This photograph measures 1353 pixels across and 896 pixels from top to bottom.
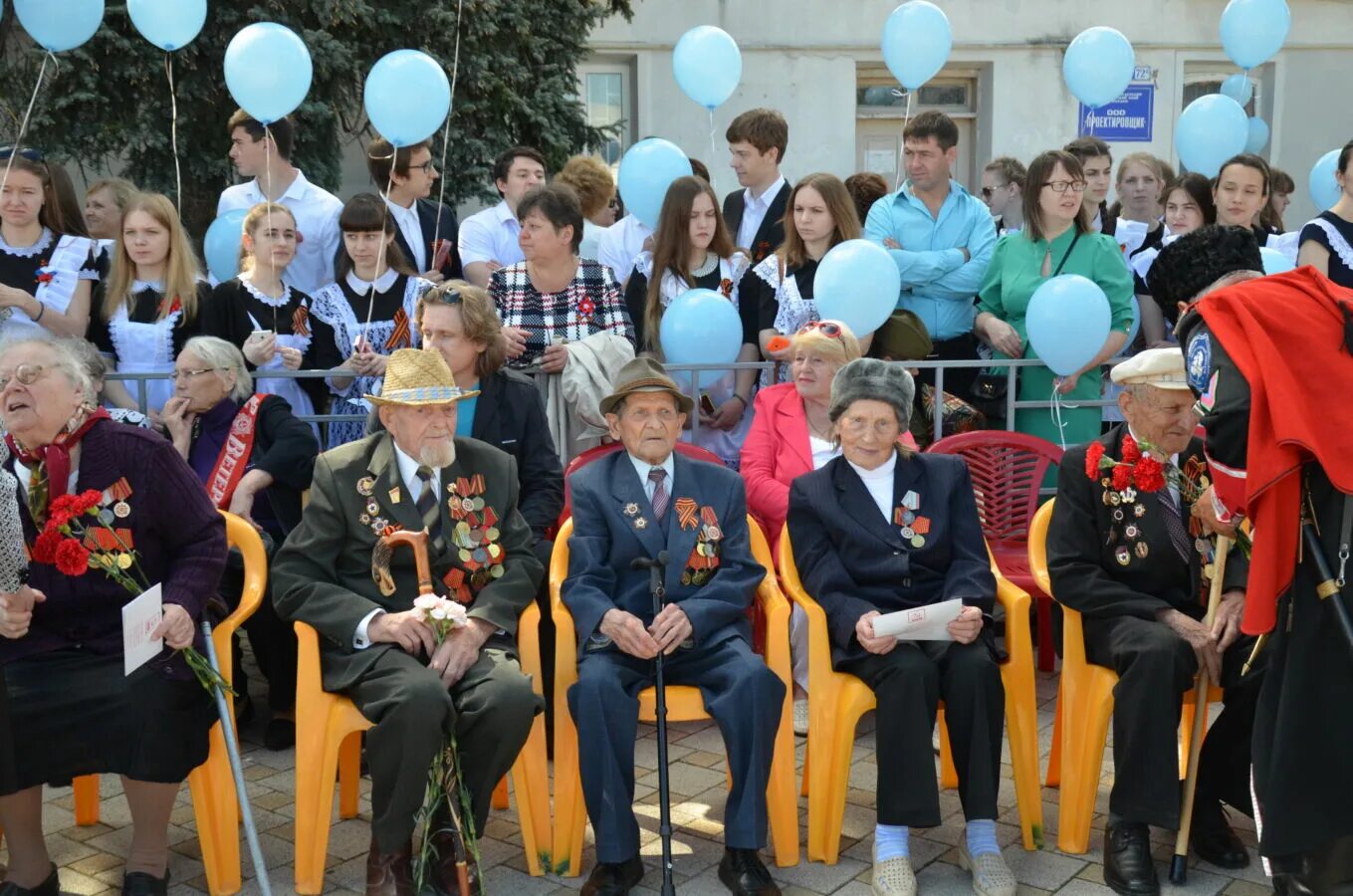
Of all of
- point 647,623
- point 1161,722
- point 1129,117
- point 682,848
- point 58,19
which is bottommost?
point 682,848

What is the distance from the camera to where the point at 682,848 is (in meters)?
4.08

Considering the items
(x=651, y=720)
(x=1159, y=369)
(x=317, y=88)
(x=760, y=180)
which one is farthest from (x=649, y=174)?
(x=317, y=88)

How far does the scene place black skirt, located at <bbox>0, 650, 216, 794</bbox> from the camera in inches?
146

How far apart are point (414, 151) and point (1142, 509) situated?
12.5 feet

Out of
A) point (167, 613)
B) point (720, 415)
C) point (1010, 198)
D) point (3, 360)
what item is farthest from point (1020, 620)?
point (1010, 198)

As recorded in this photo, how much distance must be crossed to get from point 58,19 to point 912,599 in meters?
4.23

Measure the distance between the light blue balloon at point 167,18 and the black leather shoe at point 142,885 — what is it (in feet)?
11.8

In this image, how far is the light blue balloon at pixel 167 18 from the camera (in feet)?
18.7

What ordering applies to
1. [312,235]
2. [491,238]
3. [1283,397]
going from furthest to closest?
[491,238]
[312,235]
[1283,397]

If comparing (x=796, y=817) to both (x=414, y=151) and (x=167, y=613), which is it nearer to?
(x=167, y=613)

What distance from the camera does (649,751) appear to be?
4.77 meters

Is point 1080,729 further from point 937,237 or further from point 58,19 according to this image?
point 58,19

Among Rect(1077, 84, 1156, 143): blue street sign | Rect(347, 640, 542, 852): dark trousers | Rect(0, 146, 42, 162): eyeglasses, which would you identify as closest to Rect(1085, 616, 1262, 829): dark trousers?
Rect(347, 640, 542, 852): dark trousers

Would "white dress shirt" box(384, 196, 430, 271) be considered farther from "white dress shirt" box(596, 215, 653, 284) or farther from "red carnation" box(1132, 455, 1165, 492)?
"red carnation" box(1132, 455, 1165, 492)
